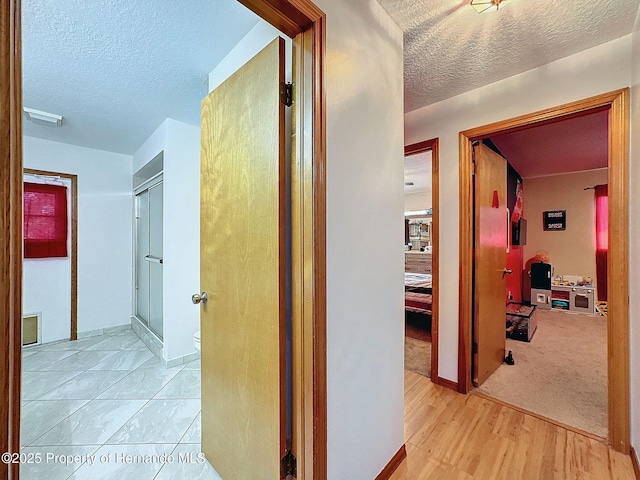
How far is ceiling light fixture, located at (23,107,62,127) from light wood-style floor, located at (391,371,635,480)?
3792mm

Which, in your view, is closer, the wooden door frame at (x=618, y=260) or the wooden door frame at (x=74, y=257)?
the wooden door frame at (x=618, y=260)

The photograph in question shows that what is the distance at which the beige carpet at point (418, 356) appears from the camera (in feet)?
8.30

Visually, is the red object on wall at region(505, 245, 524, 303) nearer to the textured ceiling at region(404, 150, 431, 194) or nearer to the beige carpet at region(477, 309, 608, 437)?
the beige carpet at region(477, 309, 608, 437)

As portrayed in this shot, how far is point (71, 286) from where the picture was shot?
3.25 metres

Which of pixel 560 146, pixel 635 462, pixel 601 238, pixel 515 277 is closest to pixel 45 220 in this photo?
pixel 635 462

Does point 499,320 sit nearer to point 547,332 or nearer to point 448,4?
point 547,332

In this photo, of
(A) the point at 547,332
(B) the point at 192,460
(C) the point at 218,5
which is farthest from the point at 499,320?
(C) the point at 218,5

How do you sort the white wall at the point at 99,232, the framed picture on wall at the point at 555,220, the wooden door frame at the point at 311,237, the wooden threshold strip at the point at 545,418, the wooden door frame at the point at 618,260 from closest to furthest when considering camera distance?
the wooden door frame at the point at 311,237 → the wooden door frame at the point at 618,260 → the wooden threshold strip at the point at 545,418 → the white wall at the point at 99,232 → the framed picture on wall at the point at 555,220

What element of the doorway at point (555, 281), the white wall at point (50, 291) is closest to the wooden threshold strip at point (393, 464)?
the doorway at point (555, 281)

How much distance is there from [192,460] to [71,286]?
2.97 metres

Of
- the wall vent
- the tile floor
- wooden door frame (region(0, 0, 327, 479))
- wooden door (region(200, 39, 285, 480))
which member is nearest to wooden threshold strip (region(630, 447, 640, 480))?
wooden door frame (region(0, 0, 327, 479))

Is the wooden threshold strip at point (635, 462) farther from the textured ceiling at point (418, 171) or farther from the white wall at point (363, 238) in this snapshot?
the textured ceiling at point (418, 171)

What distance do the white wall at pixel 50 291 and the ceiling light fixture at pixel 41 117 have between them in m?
0.94

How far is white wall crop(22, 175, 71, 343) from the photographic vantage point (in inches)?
119
